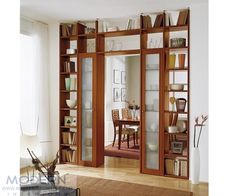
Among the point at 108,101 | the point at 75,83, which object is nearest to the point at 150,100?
the point at 75,83

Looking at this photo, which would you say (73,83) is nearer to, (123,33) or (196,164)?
(123,33)

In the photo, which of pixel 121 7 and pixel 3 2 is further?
pixel 121 7

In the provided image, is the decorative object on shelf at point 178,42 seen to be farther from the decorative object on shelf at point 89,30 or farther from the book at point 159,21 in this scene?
the decorative object on shelf at point 89,30

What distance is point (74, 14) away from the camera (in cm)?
479

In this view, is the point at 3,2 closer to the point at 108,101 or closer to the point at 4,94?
the point at 4,94

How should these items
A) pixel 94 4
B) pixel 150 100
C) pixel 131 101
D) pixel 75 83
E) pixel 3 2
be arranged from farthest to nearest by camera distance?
pixel 131 101
pixel 75 83
pixel 150 100
pixel 94 4
pixel 3 2

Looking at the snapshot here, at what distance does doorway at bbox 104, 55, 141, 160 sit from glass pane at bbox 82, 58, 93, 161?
3.38 ft

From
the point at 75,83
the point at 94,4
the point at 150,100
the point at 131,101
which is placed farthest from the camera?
the point at 131,101

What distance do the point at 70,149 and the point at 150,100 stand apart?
6.31 ft

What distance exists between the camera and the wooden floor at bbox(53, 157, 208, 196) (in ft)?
13.0

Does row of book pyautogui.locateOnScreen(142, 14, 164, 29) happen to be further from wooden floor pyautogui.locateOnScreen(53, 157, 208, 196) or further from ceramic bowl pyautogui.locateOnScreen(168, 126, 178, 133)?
wooden floor pyautogui.locateOnScreen(53, 157, 208, 196)

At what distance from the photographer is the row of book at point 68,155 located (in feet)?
17.3

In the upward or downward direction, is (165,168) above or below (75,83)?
below

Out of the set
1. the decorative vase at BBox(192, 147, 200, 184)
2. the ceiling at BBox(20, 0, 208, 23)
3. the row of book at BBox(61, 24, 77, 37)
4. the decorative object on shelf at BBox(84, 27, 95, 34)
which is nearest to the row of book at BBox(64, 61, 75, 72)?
the row of book at BBox(61, 24, 77, 37)
